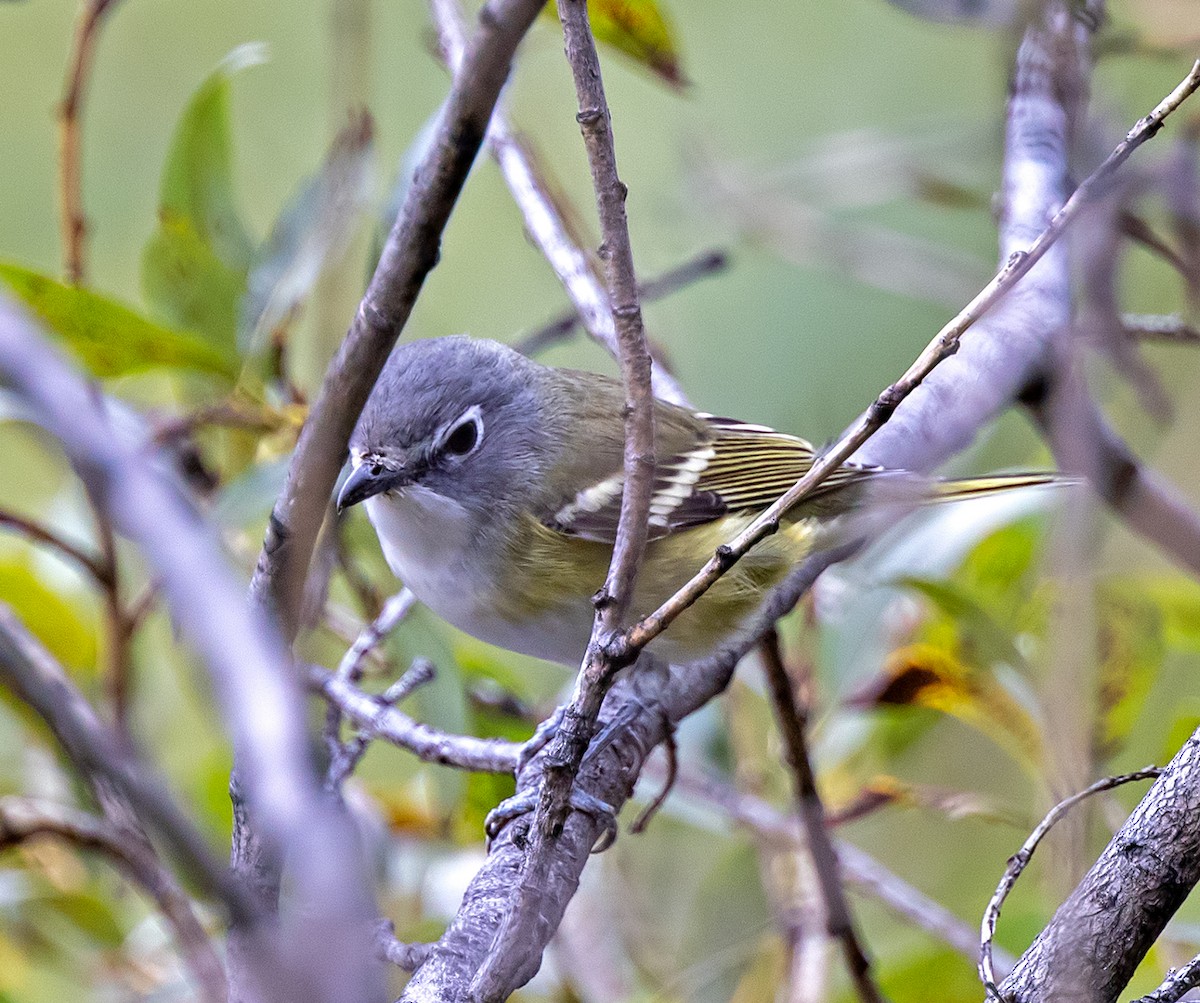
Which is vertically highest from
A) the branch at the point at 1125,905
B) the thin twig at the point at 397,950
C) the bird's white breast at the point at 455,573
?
the bird's white breast at the point at 455,573

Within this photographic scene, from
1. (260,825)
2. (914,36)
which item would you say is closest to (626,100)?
(914,36)

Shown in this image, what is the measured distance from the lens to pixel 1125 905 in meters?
0.97

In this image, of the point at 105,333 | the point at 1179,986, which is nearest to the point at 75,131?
the point at 105,333

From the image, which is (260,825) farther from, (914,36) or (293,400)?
(914,36)

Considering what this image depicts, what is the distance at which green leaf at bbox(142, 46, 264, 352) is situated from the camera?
7.72 feet

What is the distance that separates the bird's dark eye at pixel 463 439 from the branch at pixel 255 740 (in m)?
1.60

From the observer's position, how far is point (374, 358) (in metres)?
0.81

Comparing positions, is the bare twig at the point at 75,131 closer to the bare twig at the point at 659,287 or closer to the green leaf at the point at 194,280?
the green leaf at the point at 194,280

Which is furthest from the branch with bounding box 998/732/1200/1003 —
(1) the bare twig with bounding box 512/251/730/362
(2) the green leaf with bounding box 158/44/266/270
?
(2) the green leaf with bounding box 158/44/266/270

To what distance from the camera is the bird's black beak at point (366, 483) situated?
6.66 feet

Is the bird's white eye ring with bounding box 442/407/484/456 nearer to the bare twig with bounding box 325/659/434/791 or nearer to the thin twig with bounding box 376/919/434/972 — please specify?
the bare twig with bounding box 325/659/434/791

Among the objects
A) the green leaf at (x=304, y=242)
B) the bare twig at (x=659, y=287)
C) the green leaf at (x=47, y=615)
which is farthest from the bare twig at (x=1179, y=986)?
the green leaf at (x=47, y=615)

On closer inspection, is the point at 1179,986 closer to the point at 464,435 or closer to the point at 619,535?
the point at 619,535

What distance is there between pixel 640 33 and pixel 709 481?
0.86m
